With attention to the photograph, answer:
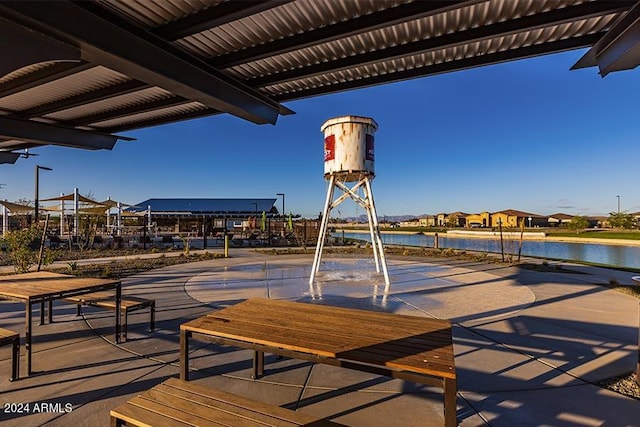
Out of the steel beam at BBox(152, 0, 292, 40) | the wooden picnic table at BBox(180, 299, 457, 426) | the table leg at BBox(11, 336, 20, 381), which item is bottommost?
the table leg at BBox(11, 336, 20, 381)

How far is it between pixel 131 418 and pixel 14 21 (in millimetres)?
2646

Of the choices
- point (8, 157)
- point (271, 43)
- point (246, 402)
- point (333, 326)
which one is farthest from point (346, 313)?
point (8, 157)

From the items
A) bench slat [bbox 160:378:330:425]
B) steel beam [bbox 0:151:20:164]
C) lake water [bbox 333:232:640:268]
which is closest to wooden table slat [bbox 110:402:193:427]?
bench slat [bbox 160:378:330:425]

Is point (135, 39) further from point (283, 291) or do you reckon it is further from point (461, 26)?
point (283, 291)

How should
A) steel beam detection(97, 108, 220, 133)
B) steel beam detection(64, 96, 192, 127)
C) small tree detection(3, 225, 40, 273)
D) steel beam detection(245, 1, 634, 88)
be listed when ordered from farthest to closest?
small tree detection(3, 225, 40, 273)
steel beam detection(97, 108, 220, 133)
steel beam detection(64, 96, 192, 127)
steel beam detection(245, 1, 634, 88)

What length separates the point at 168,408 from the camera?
199cm

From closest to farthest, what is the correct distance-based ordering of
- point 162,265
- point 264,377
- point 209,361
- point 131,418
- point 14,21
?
point 131,418, point 14,21, point 264,377, point 209,361, point 162,265

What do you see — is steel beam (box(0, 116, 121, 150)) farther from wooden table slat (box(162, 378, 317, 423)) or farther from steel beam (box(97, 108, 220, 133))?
wooden table slat (box(162, 378, 317, 423))

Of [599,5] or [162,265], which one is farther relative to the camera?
[162,265]

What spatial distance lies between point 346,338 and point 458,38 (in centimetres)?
301

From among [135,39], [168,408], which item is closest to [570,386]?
[168,408]

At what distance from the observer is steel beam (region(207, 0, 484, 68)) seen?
268cm

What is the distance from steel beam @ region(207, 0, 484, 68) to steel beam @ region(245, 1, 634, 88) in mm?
581

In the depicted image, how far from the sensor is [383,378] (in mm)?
3504
